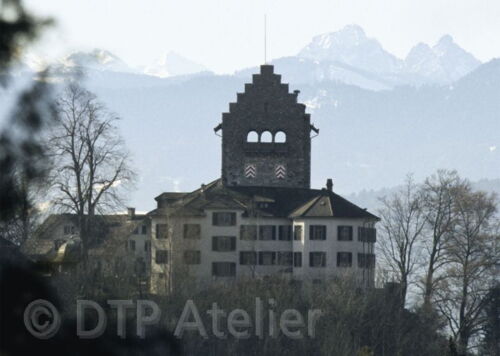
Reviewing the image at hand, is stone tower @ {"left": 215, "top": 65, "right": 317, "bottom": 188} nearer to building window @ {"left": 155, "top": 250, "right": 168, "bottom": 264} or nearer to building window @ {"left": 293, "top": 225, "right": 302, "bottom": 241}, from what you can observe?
building window @ {"left": 293, "top": 225, "right": 302, "bottom": 241}

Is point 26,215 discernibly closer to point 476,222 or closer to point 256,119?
point 476,222

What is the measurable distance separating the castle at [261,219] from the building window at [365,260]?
9 centimetres

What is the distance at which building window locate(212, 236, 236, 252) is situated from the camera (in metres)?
117

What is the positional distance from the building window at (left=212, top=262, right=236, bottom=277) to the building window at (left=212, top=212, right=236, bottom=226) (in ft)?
9.86

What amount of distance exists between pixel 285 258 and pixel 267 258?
166cm

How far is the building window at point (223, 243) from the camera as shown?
117438mm

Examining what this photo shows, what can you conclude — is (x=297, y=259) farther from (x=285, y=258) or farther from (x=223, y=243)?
(x=223, y=243)

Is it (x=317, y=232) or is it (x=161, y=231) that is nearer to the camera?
(x=161, y=231)

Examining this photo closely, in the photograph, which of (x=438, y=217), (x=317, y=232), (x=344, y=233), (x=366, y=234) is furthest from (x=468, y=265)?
(x=317, y=232)

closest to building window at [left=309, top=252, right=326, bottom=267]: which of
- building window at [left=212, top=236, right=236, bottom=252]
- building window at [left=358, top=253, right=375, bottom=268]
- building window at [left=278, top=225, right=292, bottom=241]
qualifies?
building window at [left=358, top=253, right=375, bottom=268]

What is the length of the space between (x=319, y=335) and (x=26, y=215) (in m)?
70.4

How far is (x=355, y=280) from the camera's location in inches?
4151

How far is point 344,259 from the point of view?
384 ft

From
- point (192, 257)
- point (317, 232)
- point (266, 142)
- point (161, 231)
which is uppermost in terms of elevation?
point (266, 142)
